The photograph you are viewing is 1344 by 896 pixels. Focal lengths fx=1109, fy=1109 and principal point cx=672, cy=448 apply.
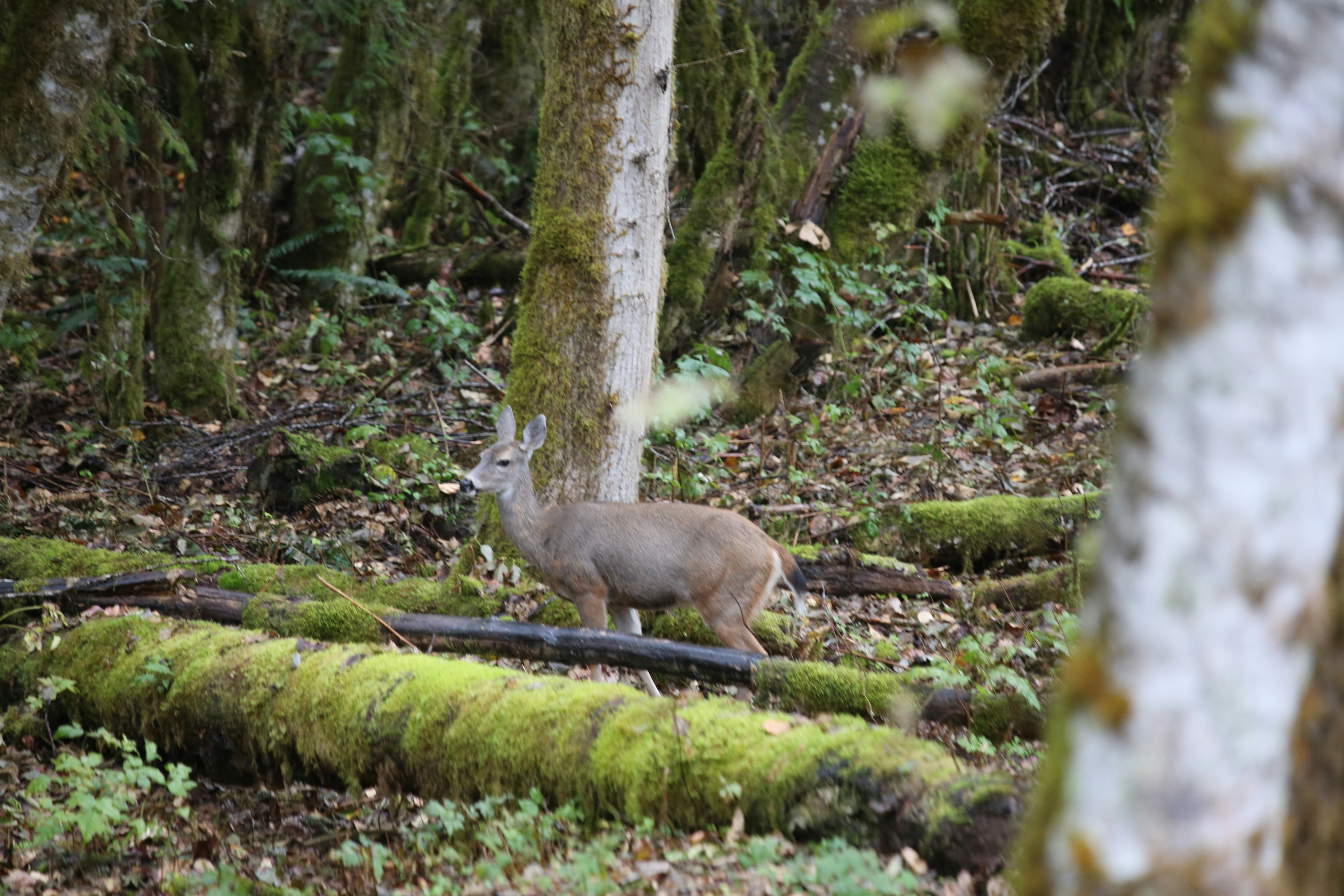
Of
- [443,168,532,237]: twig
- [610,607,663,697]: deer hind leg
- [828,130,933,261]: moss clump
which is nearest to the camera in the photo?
[610,607,663,697]: deer hind leg

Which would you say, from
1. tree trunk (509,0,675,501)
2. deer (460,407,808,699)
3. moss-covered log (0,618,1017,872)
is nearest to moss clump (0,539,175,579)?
moss-covered log (0,618,1017,872)

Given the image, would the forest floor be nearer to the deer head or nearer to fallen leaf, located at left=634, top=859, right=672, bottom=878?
fallen leaf, located at left=634, top=859, right=672, bottom=878

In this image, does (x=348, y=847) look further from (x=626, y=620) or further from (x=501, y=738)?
(x=626, y=620)

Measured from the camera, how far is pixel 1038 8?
9.73m

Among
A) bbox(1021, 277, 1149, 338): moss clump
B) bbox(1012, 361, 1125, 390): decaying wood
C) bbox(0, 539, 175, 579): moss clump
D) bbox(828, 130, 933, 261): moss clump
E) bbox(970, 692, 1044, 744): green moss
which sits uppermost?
bbox(828, 130, 933, 261): moss clump

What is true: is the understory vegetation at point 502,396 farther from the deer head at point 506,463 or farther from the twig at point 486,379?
the deer head at point 506,463

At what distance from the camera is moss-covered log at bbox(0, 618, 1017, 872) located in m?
3.51

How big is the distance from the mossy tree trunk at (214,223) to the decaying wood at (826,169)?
5610 mm

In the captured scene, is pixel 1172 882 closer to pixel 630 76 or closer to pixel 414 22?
pixel 630 76

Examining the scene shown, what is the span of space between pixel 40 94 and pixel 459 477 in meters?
3.70

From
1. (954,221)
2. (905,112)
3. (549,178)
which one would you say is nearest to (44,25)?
(549,178)

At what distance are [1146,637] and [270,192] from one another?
48.6ft

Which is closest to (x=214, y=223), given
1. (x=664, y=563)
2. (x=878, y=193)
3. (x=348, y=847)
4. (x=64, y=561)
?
(x=64, y=561)

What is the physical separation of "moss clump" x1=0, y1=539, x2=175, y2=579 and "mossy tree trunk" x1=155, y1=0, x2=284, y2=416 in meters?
4.57
